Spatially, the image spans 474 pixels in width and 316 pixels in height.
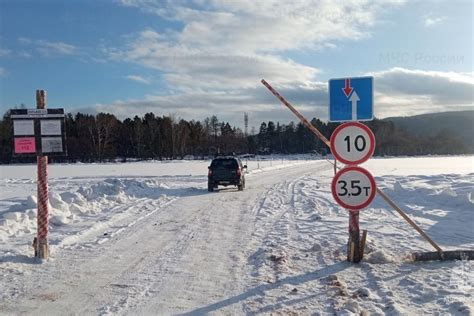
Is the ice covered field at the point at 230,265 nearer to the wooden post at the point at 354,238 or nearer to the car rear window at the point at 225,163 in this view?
the wooden post at the point at 354,238

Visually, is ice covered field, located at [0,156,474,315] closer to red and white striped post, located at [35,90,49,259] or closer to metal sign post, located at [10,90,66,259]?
red and white striped post, located at [35,90,49,259]

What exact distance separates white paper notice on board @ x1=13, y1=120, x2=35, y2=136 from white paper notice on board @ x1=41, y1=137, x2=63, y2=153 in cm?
24

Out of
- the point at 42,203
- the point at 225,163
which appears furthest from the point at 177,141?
the point at 42,203

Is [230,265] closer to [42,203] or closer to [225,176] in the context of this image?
[42,203]

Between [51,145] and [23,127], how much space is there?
1.77ft

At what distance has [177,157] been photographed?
110875 mm

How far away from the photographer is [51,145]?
800cm

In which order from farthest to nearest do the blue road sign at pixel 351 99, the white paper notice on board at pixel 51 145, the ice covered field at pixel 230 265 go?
the white paper notice on board at pixel 51 145 → the blue road sign at pixel 351 99 → the ice covered field at pixel 230 265

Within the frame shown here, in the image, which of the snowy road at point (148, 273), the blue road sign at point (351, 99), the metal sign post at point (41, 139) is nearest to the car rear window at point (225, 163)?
the snowy road at point (148, 273)

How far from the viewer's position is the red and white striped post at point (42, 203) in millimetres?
7809

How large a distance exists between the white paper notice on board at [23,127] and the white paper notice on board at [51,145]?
24 cm

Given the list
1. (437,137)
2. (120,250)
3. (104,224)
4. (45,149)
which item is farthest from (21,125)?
(437,137)

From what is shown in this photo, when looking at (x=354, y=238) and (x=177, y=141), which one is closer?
(x=354, y=238)

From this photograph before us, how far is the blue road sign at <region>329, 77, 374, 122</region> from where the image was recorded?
7.15 meters
